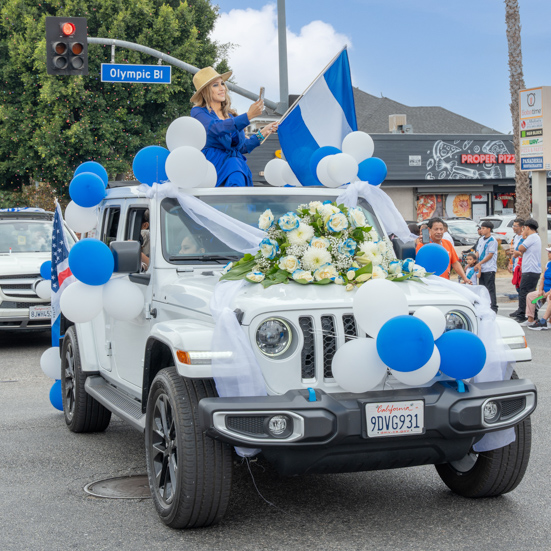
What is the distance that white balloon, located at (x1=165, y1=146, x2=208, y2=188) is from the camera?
5.37 metres

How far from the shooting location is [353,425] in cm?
394

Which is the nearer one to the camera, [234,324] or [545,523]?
[234,324]

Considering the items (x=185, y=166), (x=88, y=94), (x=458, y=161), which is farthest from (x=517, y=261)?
(x=458, y=161)

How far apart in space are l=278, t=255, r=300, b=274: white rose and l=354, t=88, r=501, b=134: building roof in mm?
43453

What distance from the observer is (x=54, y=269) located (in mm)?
7148

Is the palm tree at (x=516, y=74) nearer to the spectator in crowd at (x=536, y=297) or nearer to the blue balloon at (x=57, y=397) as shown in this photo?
the spectator in crowd at (x=536, y=297)

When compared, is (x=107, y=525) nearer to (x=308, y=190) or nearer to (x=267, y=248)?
(x=267, y=248)

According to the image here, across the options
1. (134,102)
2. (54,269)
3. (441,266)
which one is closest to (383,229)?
(441,266)

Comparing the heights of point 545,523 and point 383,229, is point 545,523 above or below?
→ below

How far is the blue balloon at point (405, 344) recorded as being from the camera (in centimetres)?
388

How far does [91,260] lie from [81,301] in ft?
1.10

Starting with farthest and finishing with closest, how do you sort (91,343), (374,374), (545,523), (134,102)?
(134,102)
(91,343)
(545,523)
(374,374)

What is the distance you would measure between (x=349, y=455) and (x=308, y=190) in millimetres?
2295

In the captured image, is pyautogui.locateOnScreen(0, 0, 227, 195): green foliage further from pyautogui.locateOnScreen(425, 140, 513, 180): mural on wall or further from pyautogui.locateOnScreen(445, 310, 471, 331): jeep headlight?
pyautogui.locateOnScreen(445, 310, 471, 331): jeep headlight
